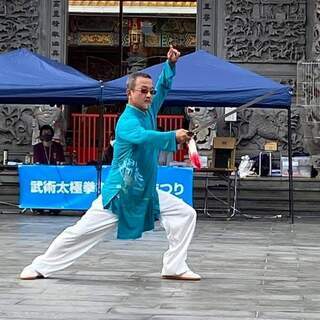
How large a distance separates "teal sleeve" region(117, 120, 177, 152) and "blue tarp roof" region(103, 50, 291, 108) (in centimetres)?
683

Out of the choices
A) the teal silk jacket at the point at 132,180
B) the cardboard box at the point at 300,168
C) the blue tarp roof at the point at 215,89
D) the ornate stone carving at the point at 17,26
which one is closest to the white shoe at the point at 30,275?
the teal silk jacket at the point at 132,180

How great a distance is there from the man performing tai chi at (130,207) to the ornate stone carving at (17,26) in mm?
12351

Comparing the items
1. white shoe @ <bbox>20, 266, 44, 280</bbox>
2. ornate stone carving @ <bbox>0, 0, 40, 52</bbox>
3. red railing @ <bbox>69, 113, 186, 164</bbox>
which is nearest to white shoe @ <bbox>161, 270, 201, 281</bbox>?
white shoe @ <bbox>20, 266, 44, 280</bbox>

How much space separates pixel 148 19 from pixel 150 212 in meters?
15.2

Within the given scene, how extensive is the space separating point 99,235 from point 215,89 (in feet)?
23.1

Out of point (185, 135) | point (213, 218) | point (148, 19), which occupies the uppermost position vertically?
point (148, 19)

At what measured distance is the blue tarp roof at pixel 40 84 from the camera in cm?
1501

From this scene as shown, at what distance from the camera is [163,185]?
1512 centimetres

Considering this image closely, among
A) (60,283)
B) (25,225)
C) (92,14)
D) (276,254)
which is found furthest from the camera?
(92,14)

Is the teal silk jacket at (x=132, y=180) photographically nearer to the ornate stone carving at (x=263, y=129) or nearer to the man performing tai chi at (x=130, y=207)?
the man performing tai chi at (x=130, y=207)

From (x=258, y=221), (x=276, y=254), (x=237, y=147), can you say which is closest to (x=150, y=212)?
(x=276, y=254)

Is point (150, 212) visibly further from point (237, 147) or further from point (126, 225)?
point (237, 147)

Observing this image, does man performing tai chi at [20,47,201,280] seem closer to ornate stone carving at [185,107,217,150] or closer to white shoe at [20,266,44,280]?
white shoe at [20,266,44,280]

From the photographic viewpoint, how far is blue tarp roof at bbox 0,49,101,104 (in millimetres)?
15008
